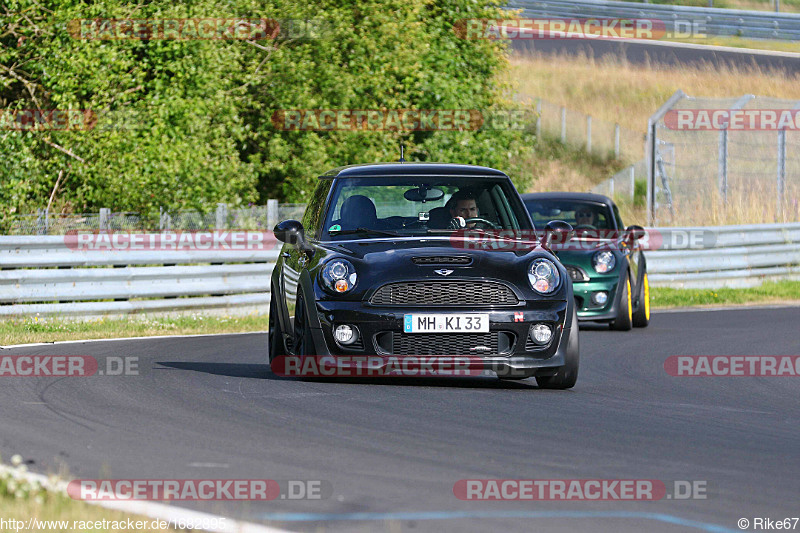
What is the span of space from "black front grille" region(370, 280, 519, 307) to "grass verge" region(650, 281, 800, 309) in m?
11.7

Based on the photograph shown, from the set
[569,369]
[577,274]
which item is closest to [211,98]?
[577,274]

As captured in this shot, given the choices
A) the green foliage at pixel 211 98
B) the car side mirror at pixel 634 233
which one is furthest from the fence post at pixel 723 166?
the car side mirror at pixel 634 233

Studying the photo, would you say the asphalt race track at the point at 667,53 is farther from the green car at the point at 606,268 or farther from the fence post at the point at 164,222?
the green car at the point at 606,268

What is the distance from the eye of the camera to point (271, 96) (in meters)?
25.8

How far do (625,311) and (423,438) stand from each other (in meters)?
8.49

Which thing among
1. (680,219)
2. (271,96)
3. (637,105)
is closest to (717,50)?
(637,105)

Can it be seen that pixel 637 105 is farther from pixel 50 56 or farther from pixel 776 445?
pixel 776 445

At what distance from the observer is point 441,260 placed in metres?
9.25

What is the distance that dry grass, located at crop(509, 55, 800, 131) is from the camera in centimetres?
4422

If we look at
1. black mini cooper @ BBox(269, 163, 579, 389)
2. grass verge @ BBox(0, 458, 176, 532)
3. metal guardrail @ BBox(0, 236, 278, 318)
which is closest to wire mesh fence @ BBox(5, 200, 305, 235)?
metal guardrail @ BBox(0, 236, 278, 318)

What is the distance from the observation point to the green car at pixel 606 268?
49.8 feet

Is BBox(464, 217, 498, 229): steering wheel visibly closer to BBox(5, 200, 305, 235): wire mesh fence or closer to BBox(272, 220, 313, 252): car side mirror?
BBox(272, 220, 313, 252): car side mirror

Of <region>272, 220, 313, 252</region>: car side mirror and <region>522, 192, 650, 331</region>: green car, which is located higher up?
<region>272, 220, 313, 252</region>: car side mirror

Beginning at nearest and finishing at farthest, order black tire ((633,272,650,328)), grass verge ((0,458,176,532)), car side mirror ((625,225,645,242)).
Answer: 1. grass verge ((0,458,176,532))
2. car side mirror ((625,225,645,242))
3. black tire ((633,272,650,328))
